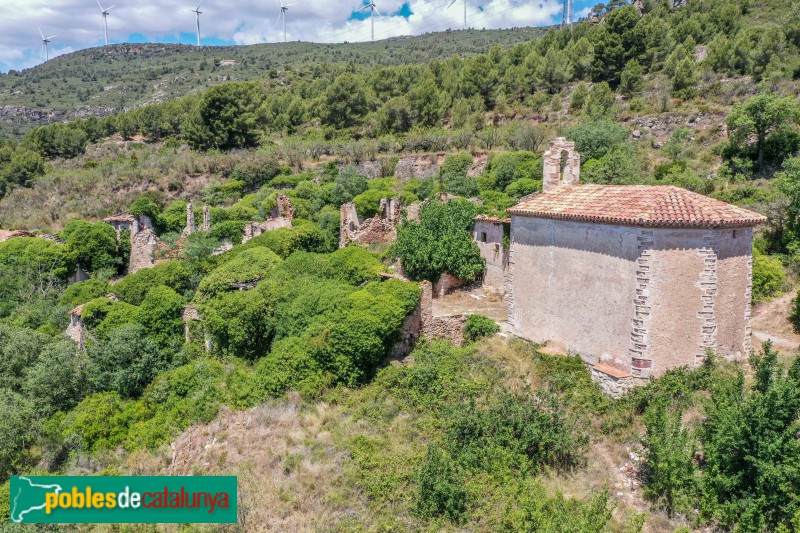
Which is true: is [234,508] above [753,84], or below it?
below

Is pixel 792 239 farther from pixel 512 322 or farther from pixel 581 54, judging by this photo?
pixel 581 54

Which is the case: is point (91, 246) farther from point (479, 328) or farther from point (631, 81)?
point (631, 81)

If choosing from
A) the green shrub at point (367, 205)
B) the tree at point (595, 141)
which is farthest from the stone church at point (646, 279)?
the tree at point (595, 141)

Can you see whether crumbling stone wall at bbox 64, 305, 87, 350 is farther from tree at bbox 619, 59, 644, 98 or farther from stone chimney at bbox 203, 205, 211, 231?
tree at bbox 619, 59, 644, 98

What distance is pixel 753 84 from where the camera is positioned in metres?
38.4

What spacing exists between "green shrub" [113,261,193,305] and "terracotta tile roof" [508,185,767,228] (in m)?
15.4

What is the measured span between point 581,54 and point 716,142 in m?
25.1

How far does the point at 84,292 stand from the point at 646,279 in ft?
77.2

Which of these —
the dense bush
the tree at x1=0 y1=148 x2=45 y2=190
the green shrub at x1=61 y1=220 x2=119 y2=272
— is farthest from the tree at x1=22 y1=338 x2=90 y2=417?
the tree at x1=0 y1=148 x2=45 y2=190

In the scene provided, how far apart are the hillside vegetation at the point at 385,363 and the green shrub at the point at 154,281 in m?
0.09

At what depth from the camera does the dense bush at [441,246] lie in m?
22.0

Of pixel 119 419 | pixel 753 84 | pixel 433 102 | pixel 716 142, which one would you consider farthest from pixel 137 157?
pixel 753 84

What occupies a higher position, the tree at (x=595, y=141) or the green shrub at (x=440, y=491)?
the tree at (x=595, y=141)

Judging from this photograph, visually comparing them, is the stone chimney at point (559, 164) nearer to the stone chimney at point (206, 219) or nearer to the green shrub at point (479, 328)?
the green shrub at point (479, 328)
